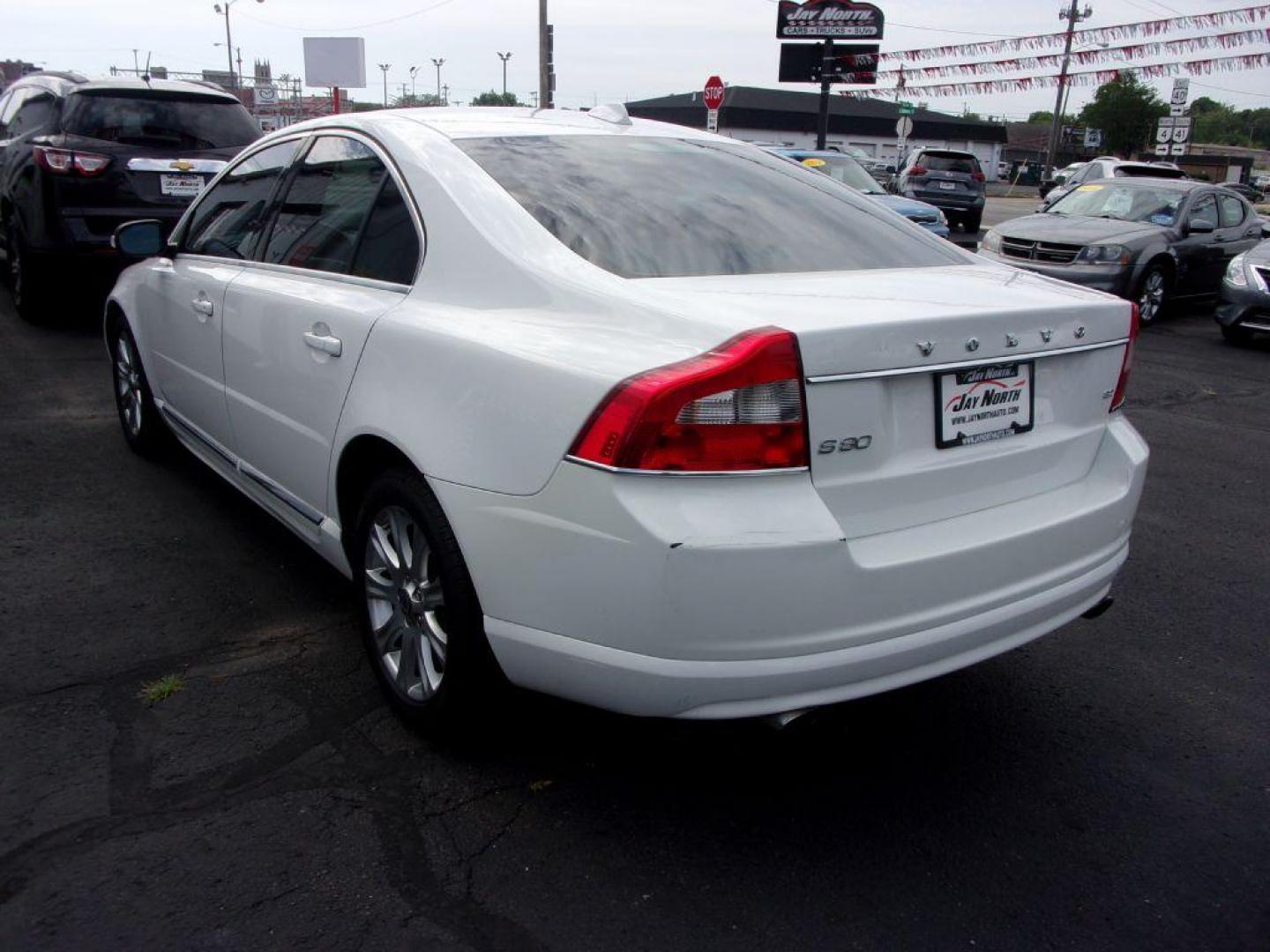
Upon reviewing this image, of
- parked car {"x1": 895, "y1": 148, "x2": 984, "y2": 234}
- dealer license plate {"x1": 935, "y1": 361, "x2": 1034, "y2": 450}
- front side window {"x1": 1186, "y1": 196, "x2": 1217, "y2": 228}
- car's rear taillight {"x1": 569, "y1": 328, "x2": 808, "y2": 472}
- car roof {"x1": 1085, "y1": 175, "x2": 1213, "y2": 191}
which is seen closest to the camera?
car's rear taillight {"x1": 569, "y1": 328, "x2": 808, "y2": 472}

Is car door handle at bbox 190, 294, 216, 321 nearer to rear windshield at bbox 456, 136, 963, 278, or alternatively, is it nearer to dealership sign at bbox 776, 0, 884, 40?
rear windshield at bbox 456, 136, 963, 278

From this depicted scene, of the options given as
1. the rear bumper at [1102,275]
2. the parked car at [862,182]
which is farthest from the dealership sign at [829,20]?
the rear bumper at [1102,275]

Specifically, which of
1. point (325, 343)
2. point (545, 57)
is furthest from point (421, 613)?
point (545, 57)

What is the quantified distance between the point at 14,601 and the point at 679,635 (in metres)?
2.73

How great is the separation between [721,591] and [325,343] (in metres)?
1.54

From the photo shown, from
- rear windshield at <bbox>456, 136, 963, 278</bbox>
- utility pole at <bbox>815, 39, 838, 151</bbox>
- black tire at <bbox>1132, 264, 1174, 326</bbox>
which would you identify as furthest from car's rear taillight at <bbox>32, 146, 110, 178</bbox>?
utility pole at <bbox>815, 39, 838, 151</bbox>

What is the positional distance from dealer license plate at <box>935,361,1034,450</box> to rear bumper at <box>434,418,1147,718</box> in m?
0.19

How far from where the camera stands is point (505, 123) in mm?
3324

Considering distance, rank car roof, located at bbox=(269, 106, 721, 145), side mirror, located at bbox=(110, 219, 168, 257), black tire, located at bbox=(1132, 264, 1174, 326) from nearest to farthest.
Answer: car roof, located at bbox=(269, 106, 721, 145)
side mirror, located at bbox=(110, 219, 168, 257)
black tire, located at bbox=(1132, 264, 1174, 326)

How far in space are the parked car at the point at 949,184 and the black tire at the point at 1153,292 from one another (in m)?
12.0

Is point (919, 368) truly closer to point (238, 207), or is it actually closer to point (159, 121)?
point (238, 207)

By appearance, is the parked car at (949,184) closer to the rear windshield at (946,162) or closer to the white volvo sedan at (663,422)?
the rear windshield at (946,162)

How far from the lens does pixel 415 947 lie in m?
2.19

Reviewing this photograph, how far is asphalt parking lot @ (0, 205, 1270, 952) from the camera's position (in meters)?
2.29
